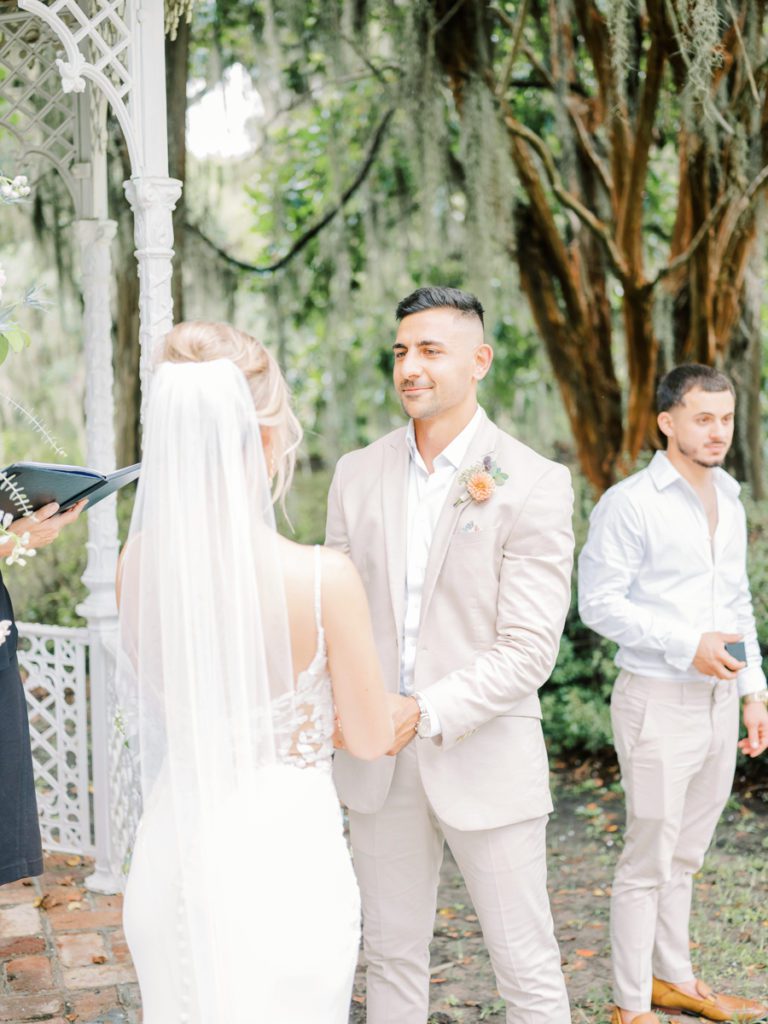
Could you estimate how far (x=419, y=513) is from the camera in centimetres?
288

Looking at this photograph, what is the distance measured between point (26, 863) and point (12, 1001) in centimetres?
92

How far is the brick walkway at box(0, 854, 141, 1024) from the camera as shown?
143 inches

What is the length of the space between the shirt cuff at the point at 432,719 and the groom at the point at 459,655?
0.04 metres

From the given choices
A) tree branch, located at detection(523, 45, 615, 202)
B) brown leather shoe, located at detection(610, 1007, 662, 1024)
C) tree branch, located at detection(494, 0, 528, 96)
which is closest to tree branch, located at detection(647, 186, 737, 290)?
tree branch, located at detection(523, 45, 615, 202)

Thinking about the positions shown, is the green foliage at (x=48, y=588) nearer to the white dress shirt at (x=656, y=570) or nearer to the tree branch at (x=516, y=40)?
the tree branch at (x=516, y=40)

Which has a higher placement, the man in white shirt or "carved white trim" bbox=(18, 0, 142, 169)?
"carved white trim" bbox=(18, 0, 142, 169)

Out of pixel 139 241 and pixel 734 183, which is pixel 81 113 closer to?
pixel 139 241

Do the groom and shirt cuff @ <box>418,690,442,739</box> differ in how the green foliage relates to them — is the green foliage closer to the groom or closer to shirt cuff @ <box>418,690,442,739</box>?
the groom

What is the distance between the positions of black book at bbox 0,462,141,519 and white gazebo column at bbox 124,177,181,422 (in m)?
0.96

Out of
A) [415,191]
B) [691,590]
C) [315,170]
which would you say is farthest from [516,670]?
[315,170]

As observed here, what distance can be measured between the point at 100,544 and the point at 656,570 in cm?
223

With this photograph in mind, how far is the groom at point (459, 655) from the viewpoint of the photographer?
9.01ft

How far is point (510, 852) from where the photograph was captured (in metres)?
2.79

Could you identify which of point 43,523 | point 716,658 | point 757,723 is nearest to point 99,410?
point 43,523
